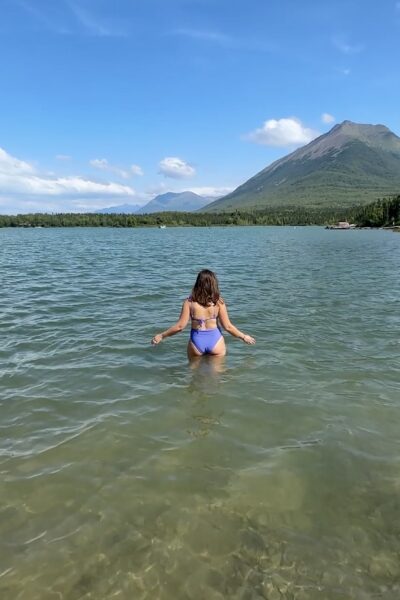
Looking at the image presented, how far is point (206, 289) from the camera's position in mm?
11148

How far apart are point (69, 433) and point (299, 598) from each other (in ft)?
16.8

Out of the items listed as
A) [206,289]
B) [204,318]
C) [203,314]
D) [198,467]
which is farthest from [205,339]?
[198,467]

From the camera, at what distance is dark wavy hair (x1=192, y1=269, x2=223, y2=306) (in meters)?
11.1

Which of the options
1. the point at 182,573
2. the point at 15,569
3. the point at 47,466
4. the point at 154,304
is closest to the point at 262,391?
the point at 47,466

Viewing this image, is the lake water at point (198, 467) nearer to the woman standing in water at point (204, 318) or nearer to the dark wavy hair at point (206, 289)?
the woman standing in water at point (204, 318)

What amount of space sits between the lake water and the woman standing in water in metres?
0.50

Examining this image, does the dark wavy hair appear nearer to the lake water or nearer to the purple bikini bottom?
the purple bikini bottom

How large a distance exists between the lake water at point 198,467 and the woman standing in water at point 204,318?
502 mm

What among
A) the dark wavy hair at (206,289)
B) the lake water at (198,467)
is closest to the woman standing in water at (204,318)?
the dark wavy hair at (206,289)

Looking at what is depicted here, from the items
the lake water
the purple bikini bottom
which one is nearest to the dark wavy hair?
the purple bikini bottom

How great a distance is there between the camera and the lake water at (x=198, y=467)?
5.22 metres

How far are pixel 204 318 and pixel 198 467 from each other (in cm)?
475

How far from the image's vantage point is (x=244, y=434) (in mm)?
8539

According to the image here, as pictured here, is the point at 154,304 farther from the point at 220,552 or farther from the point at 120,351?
the point at 220,552
